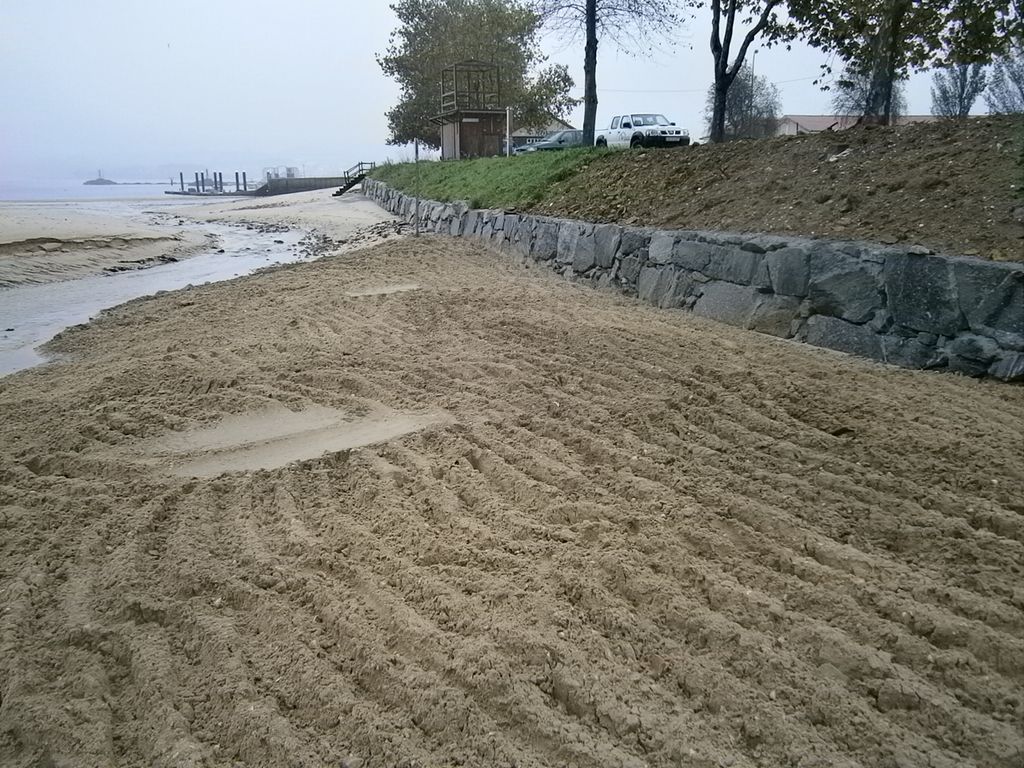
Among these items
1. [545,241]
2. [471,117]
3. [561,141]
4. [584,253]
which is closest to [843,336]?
[584,253]

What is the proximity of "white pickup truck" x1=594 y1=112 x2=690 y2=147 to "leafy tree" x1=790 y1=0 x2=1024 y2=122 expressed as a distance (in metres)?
7.86

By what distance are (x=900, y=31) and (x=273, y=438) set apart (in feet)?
38.4

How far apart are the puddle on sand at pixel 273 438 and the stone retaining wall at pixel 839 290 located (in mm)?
3334

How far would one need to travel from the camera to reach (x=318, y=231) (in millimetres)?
21984

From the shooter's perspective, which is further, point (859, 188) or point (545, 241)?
point (545, 241)

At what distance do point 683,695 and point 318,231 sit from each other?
70.4 feet

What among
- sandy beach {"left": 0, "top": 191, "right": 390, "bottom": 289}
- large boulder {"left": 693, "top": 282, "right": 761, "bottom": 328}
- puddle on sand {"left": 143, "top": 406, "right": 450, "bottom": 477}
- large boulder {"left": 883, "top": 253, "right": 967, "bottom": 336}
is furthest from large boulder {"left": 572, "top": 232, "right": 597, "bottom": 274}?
sandy beach {"left": 0, "top": 191, "right": 390, "bottom": 289}

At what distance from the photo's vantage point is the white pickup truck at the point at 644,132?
21.7 m

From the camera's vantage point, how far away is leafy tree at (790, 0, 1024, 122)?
10117mm

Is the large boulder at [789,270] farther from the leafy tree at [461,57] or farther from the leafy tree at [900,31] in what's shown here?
the leafy tree at [461,57]

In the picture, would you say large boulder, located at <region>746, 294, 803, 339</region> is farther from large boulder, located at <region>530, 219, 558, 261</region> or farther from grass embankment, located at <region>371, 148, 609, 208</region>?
grass embankment, located at <region>371, 148, 609, 208</region>

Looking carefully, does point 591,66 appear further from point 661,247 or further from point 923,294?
point 923,294

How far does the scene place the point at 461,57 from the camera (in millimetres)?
36500

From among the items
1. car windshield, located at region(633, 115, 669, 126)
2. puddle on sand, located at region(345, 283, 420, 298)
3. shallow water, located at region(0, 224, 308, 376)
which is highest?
car windshield, located at region(633, 115, 669, 126)
